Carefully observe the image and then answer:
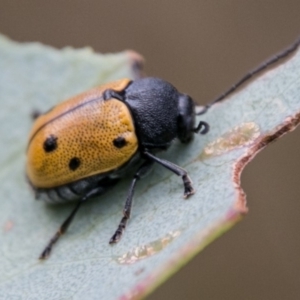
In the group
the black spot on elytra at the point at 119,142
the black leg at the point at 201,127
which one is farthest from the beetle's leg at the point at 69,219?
the black leg at the point at 201,127

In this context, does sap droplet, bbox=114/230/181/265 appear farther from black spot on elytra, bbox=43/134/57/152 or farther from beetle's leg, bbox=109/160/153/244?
black spot on elytra, bbox=43/134/57/152

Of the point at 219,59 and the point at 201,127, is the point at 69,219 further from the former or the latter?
the point at 219,59

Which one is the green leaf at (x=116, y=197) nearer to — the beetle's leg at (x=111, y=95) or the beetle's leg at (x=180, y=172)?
the beetle's leg at (x=180, y=172)

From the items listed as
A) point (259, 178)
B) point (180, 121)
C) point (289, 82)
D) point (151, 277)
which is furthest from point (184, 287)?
point (151, 277)

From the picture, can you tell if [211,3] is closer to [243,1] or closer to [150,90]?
[243,1]

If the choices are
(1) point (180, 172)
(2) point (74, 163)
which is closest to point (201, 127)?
(1) point (180, 172)
